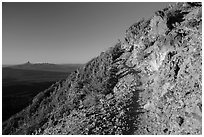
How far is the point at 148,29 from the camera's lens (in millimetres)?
22156

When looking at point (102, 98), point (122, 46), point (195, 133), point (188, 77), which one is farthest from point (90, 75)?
point (195, 133)

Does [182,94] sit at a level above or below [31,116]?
above

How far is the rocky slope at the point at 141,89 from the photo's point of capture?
539 inches

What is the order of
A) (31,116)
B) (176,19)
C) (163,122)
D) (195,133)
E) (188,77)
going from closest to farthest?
(195,133)
(163,122)
(188,77)
(176,19)
(31,116)

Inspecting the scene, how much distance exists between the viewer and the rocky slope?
13.7m

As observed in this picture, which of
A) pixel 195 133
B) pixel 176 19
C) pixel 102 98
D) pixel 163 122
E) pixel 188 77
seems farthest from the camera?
pixel 176 19

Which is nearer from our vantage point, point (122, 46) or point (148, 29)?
point (148, 29)

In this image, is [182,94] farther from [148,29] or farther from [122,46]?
[122,46]

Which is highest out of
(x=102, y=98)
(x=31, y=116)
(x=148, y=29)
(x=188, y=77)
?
(x=148, y=29)

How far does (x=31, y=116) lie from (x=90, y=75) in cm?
655

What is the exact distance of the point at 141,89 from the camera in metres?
17.0

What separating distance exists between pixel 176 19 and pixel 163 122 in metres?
9.96

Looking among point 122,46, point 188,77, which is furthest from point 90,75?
point 188,77

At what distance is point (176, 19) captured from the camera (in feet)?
67.4
